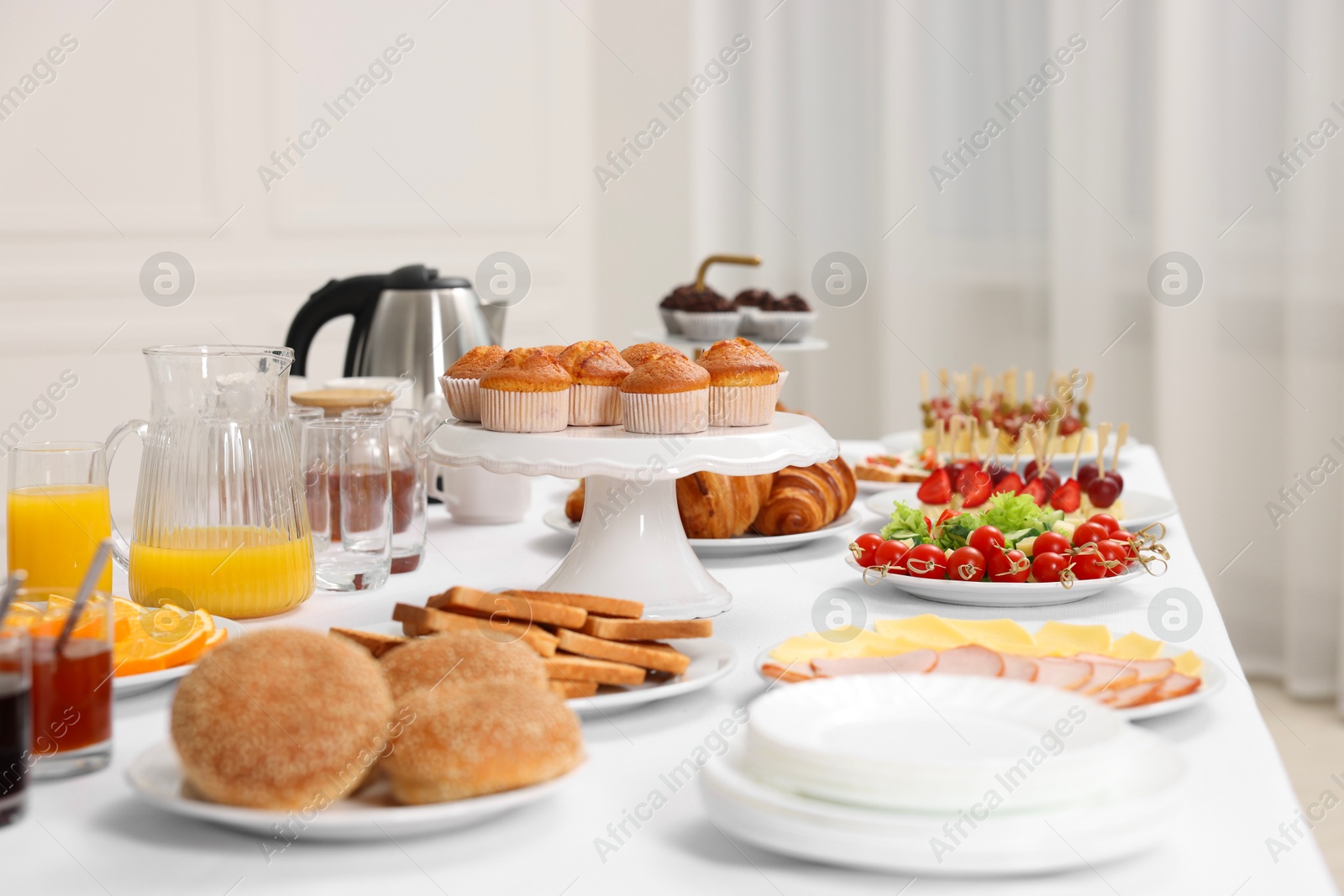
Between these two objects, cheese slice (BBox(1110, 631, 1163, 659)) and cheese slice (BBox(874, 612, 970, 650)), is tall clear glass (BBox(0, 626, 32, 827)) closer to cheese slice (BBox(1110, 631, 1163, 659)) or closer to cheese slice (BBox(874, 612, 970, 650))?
cheese slice (BBox(874, 612, 970, 650))

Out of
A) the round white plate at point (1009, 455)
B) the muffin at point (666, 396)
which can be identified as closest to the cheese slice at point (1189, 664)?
the muffin at point (666, 396)

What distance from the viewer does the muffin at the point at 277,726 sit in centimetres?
68

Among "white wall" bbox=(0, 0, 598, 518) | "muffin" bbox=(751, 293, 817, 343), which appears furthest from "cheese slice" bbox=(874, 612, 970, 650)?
"white wall" bbox=(0, 0, 598, 518)

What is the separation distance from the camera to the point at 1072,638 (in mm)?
1027

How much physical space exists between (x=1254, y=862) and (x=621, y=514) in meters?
0.64

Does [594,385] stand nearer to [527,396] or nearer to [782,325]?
[527,396]

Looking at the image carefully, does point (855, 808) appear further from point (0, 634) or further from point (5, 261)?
point (5, 261)

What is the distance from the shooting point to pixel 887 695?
30.8 inches

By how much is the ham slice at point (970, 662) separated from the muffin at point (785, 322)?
166 centimetres

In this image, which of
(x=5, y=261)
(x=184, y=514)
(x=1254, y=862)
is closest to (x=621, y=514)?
(x=184, y=514)

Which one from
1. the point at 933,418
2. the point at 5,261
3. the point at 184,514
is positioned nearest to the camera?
the point at 184,514

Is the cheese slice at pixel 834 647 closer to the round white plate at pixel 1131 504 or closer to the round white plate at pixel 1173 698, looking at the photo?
the round white plate at pixel 1173 698

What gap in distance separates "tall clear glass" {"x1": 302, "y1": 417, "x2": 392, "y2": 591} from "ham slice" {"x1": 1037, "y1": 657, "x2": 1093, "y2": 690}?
2.15 ft

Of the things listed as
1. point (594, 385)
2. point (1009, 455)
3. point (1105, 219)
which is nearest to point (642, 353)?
point (594, 385)
